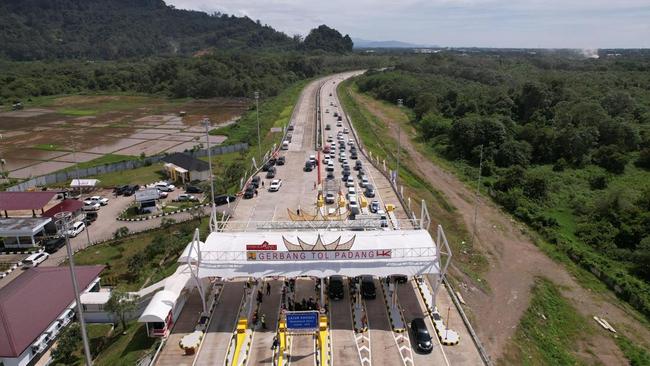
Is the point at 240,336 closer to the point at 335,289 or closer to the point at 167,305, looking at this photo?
the point at 167,305

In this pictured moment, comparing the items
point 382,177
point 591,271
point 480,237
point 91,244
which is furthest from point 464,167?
point 91,244

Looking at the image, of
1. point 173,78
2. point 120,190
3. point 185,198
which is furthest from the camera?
point 173,78

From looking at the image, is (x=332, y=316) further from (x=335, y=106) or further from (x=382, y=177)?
(x=335, y=106)

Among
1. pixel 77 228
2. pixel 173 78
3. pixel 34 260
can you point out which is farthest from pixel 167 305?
pixel 173 78

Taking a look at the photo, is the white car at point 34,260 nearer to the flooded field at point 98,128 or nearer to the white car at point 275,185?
the white car at point 275,185

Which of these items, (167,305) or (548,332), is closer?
(167,305)

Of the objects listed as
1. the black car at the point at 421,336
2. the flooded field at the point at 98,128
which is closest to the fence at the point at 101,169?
the flooded field at the point at 98,128
